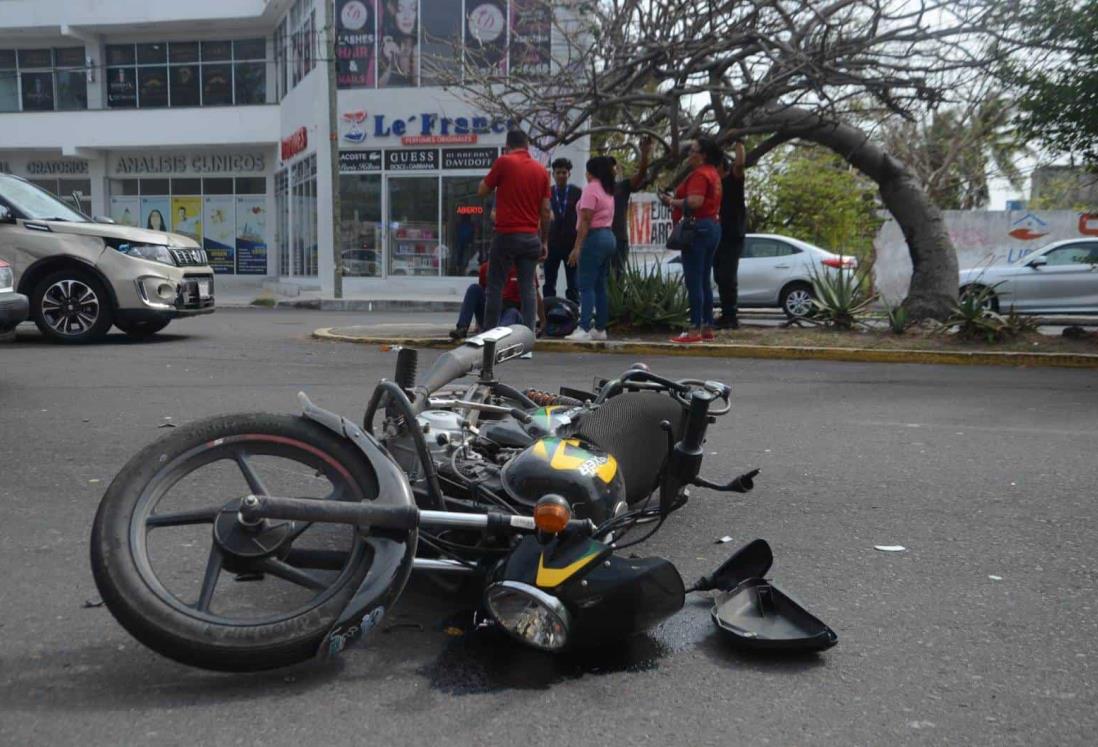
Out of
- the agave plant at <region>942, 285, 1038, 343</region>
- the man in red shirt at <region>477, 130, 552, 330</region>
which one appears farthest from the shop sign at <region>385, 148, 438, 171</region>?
the agave plant at <region>942, 285, 1038, 343</region>

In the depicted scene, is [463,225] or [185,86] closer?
[463,225]

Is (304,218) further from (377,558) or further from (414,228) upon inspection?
(377,558)

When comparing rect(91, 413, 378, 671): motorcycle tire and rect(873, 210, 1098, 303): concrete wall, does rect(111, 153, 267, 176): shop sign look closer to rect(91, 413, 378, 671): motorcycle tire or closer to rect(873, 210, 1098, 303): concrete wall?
rect(873, 210, 1098, 303): concrete wall

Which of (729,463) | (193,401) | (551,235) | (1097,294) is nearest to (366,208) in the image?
(551,235)

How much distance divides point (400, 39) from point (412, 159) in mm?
2593

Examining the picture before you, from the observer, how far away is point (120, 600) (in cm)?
250

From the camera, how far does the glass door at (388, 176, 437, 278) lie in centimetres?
2356

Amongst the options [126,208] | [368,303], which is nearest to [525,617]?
[368,303]

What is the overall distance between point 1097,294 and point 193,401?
15.2m

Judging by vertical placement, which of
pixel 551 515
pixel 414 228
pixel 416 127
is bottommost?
pixel 551 515

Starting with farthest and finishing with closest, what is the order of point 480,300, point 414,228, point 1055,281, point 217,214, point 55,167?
point 55,167
point 217,214
point 414,228
point 1055,281
point 480,300

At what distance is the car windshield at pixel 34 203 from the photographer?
36.3 feet

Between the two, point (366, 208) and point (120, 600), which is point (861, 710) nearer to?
point (120, 600)

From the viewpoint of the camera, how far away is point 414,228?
78.3ft
